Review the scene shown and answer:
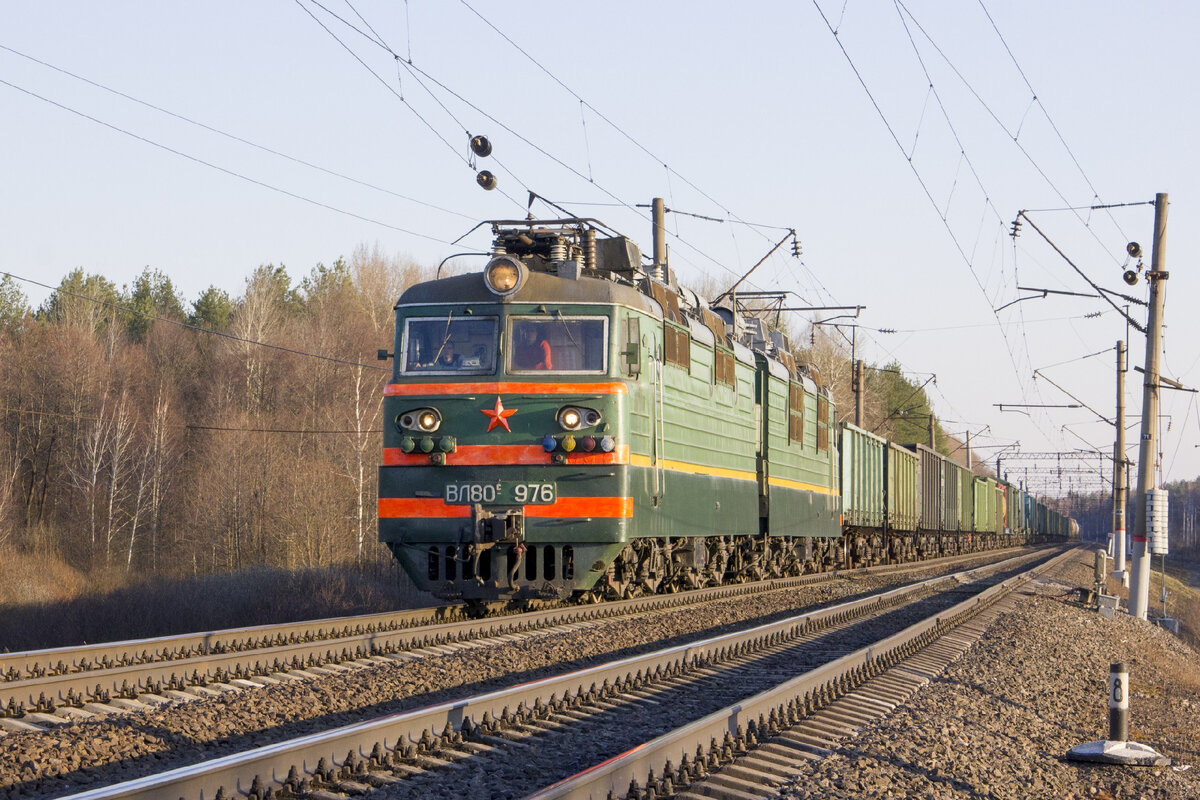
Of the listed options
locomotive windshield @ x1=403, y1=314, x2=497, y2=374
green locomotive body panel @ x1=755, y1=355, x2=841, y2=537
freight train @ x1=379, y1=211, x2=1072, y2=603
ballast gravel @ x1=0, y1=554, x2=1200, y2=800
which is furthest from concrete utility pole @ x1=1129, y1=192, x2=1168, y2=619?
locomotive windshield @ x1=403, y1=314, x2=497, y2=374

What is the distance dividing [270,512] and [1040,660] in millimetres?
30436

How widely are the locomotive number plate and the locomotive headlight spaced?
0.59 m

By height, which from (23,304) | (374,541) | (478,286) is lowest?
(374,541)

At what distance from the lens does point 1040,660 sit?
11594 millimetres

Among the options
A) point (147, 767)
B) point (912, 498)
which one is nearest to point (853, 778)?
point (147, 767)

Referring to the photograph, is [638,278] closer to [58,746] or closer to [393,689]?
[393,689]

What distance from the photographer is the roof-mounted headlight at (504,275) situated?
12.1 m

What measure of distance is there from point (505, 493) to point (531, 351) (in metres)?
1.42

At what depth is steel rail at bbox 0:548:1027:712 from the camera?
732 cm

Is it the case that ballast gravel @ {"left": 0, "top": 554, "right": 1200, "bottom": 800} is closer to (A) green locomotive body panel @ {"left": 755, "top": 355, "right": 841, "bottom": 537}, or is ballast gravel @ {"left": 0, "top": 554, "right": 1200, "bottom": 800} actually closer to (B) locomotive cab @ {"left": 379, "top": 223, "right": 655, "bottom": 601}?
(B) locomotive cab @ {"left": 379, "top": 223, "right": 655, "bottom": 601}

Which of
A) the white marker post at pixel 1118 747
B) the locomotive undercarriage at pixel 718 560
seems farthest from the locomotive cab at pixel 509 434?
the white marker post at pixel 1118 747

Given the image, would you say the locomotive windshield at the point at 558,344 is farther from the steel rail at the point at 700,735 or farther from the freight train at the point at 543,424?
the steel rail at the point at 700,735

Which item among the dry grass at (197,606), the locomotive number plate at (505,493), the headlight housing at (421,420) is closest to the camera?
the locomotive number plate at (505,493)

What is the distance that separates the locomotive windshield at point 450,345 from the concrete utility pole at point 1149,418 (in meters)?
12.5
